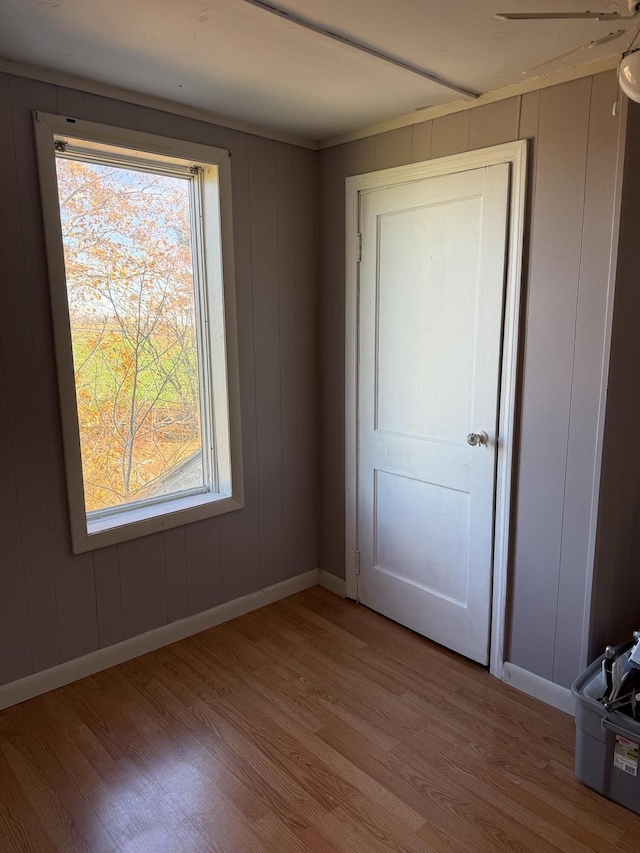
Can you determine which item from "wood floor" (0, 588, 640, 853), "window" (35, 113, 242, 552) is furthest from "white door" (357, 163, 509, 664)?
"window" (35, 113, 242, 552)

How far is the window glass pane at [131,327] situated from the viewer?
2381mm

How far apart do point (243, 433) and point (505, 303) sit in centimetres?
134

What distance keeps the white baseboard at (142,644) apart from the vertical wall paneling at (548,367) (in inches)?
49.1

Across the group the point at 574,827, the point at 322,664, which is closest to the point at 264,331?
the point at 322,664

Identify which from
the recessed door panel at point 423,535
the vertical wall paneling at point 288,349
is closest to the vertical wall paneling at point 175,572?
the vertical wall paneling at point 288,349

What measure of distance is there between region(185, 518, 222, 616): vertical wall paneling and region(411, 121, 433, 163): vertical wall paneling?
1869mm

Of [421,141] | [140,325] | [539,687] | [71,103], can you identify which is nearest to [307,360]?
[140,325]

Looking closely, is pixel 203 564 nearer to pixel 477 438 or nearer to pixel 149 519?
pixel 149 519

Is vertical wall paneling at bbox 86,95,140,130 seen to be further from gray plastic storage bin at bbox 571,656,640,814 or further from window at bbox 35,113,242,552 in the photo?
gray plastic storage bin at bbox 571,656,640,814

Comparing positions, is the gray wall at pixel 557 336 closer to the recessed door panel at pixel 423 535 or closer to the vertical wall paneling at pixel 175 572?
the recessed door panel at pixel 423 535

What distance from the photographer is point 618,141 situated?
1919mm

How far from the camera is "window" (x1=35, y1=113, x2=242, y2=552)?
2303 mm

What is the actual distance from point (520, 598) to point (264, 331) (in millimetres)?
1657

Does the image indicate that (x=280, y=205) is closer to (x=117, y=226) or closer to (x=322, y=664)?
(x=117, y=226)
